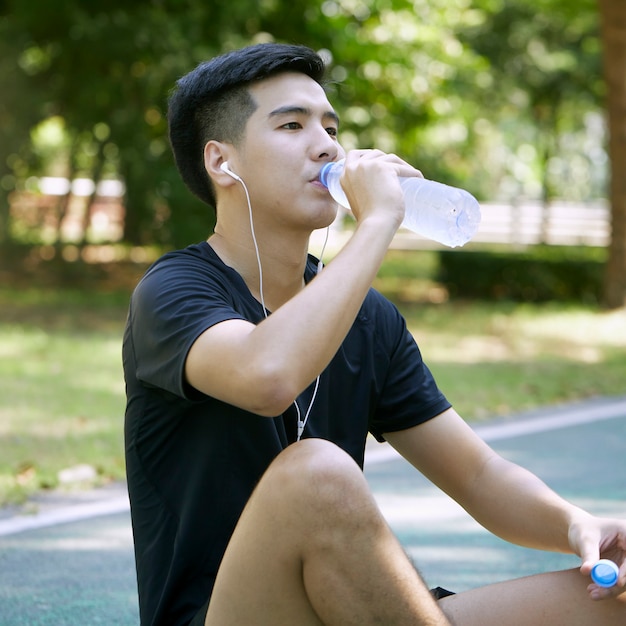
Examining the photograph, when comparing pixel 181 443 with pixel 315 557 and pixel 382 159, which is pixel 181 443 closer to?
pixel 315 557

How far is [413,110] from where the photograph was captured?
1512 centimetres

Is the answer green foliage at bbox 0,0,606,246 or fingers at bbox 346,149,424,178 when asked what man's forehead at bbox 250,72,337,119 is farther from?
green foliage at bbox 0,0,606,246

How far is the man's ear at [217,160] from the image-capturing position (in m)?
2.73

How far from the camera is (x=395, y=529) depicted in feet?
15.7

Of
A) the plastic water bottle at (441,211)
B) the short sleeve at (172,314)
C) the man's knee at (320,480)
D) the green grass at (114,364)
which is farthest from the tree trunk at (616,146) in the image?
the man's knee at (320,480)

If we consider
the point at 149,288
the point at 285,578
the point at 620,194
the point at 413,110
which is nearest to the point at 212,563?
the point at 285,578

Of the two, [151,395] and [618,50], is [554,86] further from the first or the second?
[151,395]

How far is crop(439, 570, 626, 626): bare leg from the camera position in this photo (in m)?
2.34

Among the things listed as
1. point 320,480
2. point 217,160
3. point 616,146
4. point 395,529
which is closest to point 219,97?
point 217,160

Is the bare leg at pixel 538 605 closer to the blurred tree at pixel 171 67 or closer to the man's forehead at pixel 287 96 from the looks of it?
the man's forehead at pixel 287 96

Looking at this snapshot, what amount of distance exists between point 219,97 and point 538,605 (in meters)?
1.44

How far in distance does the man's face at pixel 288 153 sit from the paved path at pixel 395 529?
5.59ft

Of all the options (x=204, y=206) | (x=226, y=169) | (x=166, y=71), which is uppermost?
(x=226, y=169)

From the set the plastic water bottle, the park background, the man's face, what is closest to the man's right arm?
the man's face
